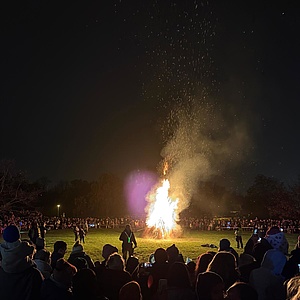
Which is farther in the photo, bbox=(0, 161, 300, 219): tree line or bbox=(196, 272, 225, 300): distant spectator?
bbox=(0, 161, 300, 219): tree line

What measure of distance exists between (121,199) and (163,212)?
135 feet

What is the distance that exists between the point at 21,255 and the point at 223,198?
92.9m

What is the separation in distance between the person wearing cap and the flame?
107 feet

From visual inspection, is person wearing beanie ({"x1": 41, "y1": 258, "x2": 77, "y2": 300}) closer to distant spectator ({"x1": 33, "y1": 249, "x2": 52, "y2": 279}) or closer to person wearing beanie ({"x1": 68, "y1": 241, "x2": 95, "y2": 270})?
person wearing beanie ({"x1": 68, "y1": 241, "x2": 95, "y2": 270})

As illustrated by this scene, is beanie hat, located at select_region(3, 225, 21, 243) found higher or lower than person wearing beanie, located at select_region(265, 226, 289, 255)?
higher

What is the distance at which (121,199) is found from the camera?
80.6 m

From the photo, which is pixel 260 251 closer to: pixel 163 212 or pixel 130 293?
pixel 130 293

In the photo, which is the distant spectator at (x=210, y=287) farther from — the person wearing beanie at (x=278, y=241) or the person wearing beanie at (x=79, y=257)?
the person wearing beanie at (x=278, y=241)

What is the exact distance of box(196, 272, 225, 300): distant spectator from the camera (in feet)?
16.9

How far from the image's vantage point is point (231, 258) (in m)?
6.44

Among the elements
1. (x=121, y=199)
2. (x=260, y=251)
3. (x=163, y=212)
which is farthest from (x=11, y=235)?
(x=121, y=199)

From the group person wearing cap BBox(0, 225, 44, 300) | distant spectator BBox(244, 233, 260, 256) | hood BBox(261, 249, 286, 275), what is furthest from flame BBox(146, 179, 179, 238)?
person wearing cap BBox(0, 225, 44, 300)

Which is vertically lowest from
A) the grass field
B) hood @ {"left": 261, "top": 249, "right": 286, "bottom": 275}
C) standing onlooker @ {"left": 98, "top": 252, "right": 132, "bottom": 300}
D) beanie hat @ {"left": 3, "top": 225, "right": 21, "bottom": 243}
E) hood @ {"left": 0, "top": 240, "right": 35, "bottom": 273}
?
the grass field

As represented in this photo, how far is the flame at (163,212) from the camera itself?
38.3m
